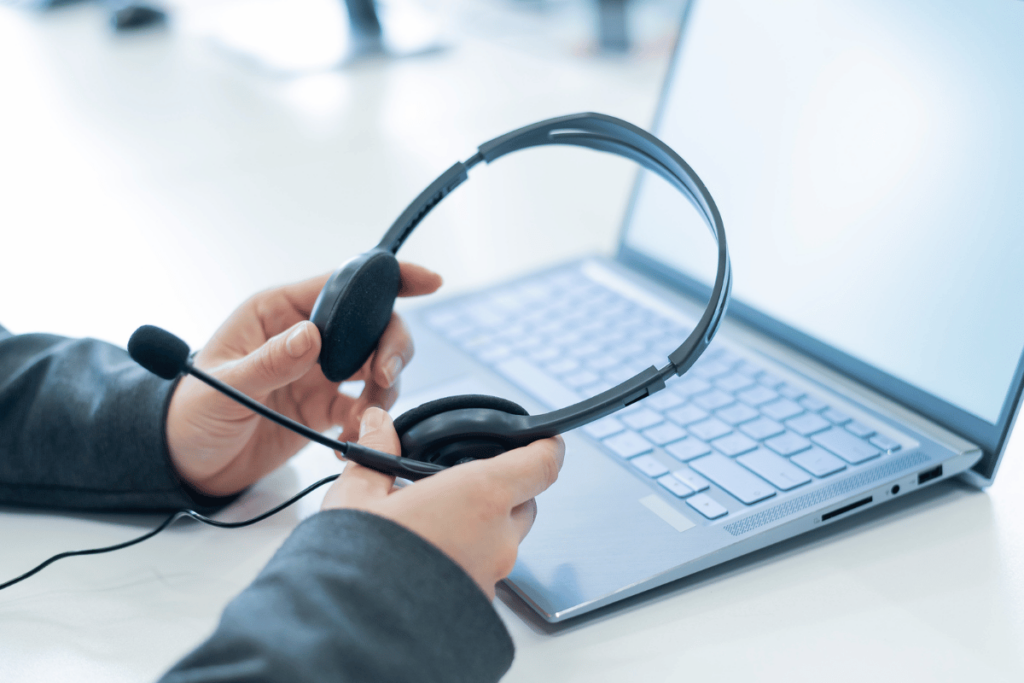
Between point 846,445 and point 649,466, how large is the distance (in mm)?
125

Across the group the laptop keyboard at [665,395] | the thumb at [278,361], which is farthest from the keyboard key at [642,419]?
the thumb at [278,361]

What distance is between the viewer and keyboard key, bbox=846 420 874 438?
1.78 ft

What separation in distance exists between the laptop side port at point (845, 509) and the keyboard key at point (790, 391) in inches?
4.4

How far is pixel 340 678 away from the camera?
12.9 inches

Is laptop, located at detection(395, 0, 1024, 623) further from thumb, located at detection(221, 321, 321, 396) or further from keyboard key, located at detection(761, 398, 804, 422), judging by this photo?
thumb, located at detection(221, 321, 321, 396)

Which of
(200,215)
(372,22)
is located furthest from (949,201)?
(372,22)

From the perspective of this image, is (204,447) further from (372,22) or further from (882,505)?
(372,22)

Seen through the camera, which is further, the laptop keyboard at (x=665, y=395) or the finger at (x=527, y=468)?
the laptop keyboard at (x=665, y=395)

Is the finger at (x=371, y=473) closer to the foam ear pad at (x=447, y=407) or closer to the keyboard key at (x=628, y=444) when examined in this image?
the foam ear pad at (x=447, y=407)

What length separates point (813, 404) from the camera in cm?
58

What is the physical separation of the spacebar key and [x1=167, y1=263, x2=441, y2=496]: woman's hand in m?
0.10

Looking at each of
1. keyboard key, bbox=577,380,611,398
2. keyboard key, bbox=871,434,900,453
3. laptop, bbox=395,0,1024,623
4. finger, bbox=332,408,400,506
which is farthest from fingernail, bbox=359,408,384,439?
keyboard key, bbox=871,434,900,453

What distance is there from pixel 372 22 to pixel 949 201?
4.02 feet

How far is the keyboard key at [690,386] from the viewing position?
1.99 ft
